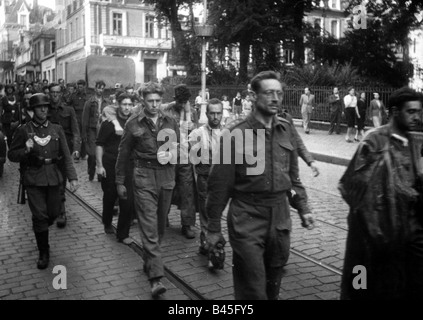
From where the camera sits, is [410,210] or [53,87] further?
[53,87]

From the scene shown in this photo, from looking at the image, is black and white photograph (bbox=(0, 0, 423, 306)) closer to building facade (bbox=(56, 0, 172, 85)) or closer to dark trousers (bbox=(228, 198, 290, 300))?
dark trousers (bbox=(228, 198, 290, 300))

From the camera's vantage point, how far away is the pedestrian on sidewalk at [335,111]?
20.4 metres

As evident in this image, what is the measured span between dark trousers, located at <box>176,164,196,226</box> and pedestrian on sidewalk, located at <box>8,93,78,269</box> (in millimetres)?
1500

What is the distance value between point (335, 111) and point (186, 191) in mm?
15070

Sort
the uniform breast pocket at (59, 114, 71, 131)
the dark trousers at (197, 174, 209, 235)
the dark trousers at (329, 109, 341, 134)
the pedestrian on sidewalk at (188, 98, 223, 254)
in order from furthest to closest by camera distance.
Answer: the dark trousers at (329, 109, 341, 134) → the uniform breast pocket at (59, 114, 71, 131) → the dark trousers at (197, 174, 209, 235) → the pedestrian on sidewalk at (188, 98, 223, 254)

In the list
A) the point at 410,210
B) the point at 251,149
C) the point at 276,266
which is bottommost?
the point at 276,266

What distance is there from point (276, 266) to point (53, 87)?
243 inches

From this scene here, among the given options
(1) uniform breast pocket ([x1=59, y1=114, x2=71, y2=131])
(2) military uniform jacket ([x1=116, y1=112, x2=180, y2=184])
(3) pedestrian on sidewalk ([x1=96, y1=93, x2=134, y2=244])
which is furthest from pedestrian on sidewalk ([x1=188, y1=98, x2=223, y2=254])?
(1) uniform breast pocket ([x1=59, y1=114, x2=71, y2=131])

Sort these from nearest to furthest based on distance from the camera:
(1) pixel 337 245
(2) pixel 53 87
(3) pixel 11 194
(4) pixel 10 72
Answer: (1) pixel 337 245 → (2) pixel 53 87 → (3) pixel 11 194 → (4) pixel 10 72

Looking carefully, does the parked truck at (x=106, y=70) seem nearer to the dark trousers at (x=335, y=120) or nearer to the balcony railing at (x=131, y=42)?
the dark trousers at (x=335, y=120)

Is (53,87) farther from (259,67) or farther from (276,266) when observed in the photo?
(259,67)

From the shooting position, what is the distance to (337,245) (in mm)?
6090

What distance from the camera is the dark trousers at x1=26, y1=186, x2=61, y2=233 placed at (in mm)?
5516
